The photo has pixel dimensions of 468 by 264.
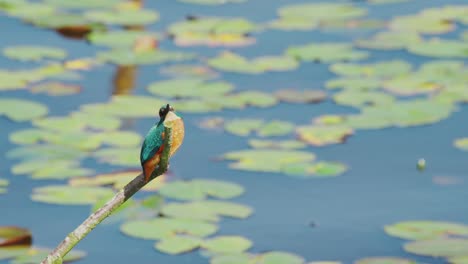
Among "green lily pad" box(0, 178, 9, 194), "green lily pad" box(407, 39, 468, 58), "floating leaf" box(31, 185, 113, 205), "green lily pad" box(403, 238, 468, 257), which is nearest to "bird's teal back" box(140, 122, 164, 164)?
"green lily pad" box(403, 238, 468, 257)

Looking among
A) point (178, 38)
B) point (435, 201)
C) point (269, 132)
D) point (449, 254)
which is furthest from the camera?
point (178, 38)

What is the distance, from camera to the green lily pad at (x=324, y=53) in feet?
14.7

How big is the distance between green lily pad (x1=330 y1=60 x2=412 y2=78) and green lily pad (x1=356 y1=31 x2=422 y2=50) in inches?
8.6

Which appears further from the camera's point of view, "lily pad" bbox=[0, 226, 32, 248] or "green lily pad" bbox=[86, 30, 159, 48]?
"green lily pad" bbox=[86, 30, 159, 48]

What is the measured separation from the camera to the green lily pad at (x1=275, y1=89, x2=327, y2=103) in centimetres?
409

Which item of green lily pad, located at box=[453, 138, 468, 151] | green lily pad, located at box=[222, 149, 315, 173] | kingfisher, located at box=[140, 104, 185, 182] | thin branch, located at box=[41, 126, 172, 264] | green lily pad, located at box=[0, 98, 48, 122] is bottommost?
thin branch, located at box=[41, 126, 172, 264]

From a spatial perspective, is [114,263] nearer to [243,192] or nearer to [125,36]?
[243,192]

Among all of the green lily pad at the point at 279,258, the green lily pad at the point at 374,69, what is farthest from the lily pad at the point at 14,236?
the green lily pad at the point at 374,69

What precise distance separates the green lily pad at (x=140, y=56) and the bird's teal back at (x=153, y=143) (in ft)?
10.9

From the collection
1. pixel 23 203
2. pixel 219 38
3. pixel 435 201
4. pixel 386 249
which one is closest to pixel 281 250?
pixel 386 249

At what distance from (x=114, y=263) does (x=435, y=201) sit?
922 mm

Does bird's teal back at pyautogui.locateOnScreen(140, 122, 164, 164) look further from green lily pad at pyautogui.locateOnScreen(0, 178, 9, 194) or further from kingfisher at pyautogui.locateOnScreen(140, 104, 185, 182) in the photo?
green lily pad at pyautogui.locateOnScreen(0, 178, 9, 194)

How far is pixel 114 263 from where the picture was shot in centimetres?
289

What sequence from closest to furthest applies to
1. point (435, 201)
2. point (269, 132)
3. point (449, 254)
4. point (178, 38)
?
point (449, 254)
point (435, 201)
point (269, 132)
point (178, 38)
